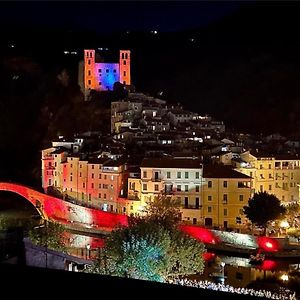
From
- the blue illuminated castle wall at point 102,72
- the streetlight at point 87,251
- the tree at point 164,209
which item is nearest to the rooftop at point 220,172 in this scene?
the tree at point 164,209

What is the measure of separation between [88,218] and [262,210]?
3526mm

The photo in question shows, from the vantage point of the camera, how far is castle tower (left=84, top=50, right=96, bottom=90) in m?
18.8

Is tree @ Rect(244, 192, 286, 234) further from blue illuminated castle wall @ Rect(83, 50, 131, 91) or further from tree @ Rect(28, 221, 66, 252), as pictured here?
blue illuminated castle wall @ Rect(83, 50, 131, 91)

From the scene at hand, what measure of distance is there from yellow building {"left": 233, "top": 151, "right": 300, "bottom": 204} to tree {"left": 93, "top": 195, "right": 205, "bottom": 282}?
167 inches

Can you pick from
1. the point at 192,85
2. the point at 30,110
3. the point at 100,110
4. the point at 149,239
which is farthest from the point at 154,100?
the point at 149,239

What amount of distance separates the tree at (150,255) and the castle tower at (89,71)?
38.3 feet

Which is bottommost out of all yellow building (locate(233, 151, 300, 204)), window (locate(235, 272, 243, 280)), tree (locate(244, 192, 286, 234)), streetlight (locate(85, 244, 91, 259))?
window (locate(235, 272, 243, 280))

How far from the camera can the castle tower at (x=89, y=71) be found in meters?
18.8

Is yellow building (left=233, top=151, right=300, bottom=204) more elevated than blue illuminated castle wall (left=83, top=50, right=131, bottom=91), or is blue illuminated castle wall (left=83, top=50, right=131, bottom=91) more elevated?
blue illuminated castle wall (left=83, top=50, right=131, bottom=91)

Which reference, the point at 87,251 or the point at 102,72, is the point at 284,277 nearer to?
the point at 87,251

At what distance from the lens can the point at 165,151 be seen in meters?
12.8

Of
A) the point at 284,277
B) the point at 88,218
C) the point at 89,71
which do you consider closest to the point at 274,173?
the point at 88,218

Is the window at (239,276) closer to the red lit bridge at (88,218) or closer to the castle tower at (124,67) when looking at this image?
the red lit bridge at (88,218)

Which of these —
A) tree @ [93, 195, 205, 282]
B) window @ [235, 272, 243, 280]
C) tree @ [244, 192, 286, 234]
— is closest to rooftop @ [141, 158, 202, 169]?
tree @ [244, 192, 286, 234]
